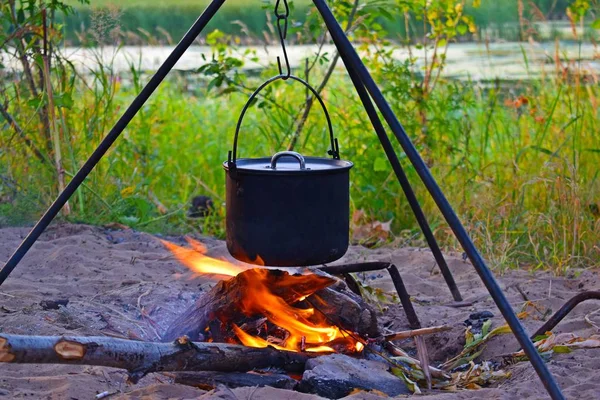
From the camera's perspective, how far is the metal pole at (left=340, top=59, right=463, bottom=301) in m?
3.23

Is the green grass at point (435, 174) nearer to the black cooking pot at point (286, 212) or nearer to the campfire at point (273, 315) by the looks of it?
the campfire at point (273, 315)

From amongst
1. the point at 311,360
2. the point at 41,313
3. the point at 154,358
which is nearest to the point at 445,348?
the point at 311,360

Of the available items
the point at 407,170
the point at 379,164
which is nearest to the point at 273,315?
the point at 379,164

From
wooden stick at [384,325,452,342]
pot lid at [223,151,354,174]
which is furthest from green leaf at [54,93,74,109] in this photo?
wooden stick at [384,325,452,342]

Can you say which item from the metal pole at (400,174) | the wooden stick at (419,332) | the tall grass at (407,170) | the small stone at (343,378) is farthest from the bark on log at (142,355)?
the tall grass at (407,170)

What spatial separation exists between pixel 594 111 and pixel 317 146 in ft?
6.40

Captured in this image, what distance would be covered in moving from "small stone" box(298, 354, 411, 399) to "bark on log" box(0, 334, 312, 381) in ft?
0.41

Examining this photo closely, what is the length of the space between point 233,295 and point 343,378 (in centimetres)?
53

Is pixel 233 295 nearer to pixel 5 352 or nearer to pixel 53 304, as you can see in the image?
pixel 53 304

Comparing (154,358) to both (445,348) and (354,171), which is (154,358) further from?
(354,171)

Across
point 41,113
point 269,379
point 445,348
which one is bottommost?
point 445,348

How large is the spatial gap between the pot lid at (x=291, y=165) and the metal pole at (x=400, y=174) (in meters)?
0.31

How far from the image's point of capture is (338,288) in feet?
10.6

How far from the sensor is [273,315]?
10.1 feet
